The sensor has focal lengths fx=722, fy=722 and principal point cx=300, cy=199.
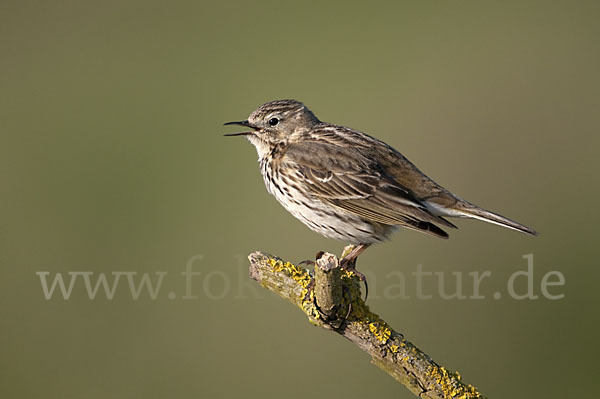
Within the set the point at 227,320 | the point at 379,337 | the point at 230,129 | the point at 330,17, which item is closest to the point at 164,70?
the point at 230,129

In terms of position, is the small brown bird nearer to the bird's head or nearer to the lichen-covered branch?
the bird's head

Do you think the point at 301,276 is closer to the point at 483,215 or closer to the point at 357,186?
the point at 357,186

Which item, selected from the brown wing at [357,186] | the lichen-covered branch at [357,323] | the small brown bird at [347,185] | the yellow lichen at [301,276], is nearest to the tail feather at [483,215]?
the small brown bird at [347,185]

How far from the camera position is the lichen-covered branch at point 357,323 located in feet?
17.6

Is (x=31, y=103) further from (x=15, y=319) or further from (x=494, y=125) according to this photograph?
(x=494, y=125)

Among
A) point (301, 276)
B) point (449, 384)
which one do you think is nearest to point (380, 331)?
point (449, 384)

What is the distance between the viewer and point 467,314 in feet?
35.7

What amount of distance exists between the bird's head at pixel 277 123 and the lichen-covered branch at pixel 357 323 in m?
2.17

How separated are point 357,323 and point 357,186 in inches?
71.3

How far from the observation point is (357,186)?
7090 millimetres

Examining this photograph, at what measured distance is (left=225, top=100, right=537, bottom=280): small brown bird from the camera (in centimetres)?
695

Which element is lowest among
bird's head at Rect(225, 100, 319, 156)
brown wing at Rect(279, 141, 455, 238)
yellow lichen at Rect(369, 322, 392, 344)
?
yellow lichen at Rect(369, 322, 392, 344)

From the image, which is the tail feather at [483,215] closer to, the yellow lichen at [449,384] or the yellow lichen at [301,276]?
the yellow lichen at [449,384]

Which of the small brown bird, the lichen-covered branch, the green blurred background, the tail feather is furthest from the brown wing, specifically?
the green blurred background
